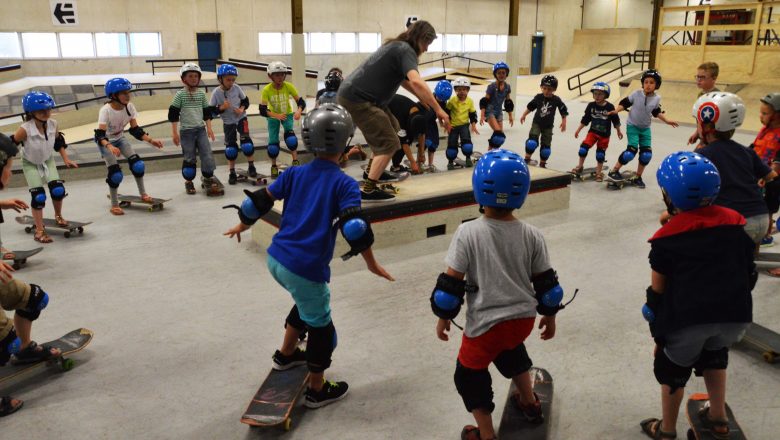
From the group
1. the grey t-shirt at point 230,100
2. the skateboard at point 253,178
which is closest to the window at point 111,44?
the skateboard at point 253,178

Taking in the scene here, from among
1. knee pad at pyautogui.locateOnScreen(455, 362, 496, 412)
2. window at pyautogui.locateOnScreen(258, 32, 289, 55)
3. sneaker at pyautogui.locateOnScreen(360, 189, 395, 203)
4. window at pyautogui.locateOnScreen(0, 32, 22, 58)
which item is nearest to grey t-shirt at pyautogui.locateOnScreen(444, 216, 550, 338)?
knee pad at pyautogui.locateOnScreen(455, 362, 496, 412)

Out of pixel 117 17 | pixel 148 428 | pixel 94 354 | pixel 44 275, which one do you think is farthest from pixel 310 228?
pixel 117 17

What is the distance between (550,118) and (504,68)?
1.01 m

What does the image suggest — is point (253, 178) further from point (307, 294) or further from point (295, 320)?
point (307, 294)

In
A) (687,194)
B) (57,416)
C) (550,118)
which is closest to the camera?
(687,194)

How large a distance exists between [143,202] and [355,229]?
507cm

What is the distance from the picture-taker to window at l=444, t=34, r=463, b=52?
2609cm

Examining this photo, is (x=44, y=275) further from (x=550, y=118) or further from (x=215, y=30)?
(x=215, y=30)

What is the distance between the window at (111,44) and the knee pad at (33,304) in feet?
60.3

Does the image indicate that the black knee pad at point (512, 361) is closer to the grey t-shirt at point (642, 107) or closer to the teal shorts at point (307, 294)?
the teal shorts at point (307, 294)

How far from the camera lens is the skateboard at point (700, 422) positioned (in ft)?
8.52

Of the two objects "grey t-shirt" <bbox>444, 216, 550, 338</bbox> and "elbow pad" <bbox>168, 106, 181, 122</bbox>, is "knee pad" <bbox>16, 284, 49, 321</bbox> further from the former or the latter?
"elbow pad" <bbox>168, 106, 181, 122</bbox>

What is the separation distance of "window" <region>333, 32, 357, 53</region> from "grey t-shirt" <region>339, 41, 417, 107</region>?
19526 mm

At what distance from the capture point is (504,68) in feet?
27.7
